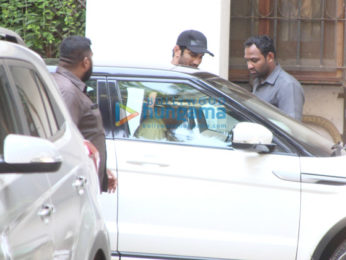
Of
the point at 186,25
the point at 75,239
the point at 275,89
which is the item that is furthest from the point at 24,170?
the point at 186,25

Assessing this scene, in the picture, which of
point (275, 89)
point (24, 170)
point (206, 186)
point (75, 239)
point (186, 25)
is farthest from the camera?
point (186, 25)

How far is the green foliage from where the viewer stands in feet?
35.2

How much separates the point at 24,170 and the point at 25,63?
3.72ft

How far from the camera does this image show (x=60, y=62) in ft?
20.2

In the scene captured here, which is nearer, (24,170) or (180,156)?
(24,170)

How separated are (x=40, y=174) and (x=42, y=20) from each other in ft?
25.5

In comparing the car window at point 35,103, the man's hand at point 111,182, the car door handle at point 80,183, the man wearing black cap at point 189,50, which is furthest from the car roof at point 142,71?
the car door handle at point 80,183

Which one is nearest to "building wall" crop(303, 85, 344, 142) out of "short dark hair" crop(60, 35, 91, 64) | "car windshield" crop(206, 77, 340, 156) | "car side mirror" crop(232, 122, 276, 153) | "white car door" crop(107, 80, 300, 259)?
"car windshield" crop(206, 77, 340, 156)

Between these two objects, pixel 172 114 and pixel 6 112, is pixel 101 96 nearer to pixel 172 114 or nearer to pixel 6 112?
pixel 172 114

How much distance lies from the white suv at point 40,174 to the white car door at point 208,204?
1554 millimetres

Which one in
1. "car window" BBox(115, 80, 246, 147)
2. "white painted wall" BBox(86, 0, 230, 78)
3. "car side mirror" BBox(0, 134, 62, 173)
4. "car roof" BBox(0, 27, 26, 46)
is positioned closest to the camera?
"car side mirror" BBox(0, 134, 62, 173)

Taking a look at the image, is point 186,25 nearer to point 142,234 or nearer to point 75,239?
point 142,234

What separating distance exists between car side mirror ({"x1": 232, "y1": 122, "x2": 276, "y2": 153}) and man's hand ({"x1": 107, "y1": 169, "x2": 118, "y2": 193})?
2.68ft

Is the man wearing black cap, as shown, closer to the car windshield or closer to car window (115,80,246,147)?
the car windshield
